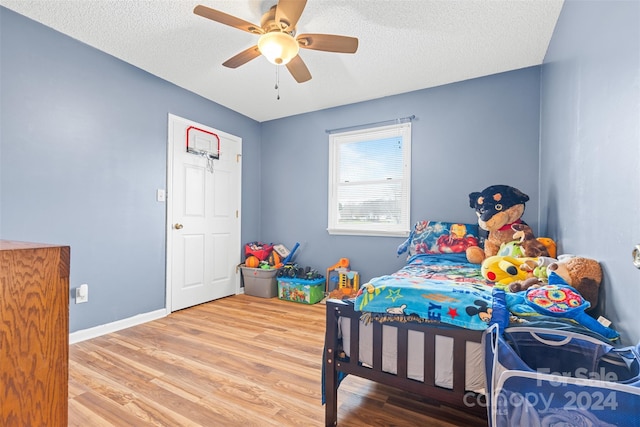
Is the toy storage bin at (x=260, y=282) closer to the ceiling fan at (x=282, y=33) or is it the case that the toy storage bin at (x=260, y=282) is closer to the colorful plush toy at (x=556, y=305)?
the ceiling fan at (x=282, y=33)

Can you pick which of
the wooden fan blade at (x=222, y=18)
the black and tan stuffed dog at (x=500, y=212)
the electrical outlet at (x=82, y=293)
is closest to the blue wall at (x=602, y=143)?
the black and tan stuffed dog at (x=500, y=212)

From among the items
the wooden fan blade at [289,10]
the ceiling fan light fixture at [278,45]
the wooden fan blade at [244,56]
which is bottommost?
the ceiling fan light fixture at [278,45]

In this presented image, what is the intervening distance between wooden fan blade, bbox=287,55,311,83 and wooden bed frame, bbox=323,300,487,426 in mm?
1688

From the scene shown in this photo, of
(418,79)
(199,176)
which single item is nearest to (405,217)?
(418,79)

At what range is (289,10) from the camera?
164cm

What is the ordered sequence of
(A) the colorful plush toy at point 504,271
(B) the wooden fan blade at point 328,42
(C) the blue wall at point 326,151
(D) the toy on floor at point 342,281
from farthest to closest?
(D) the toy on floor at point 342,281, (B) the wooden fan blade at point 328,42, (A) the colorful plush toy at point 504,271, (C) the blue wall at point 326,151

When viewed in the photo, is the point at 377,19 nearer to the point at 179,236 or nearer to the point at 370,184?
the point at 370,184

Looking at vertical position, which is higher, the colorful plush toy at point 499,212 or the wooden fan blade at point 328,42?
the wooden fan blade at point 328,42

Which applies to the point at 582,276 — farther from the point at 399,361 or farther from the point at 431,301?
the point at 399,361

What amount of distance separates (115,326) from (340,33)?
303 centimetres

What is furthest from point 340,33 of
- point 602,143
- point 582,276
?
point 582,276

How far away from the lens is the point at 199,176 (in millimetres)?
3305

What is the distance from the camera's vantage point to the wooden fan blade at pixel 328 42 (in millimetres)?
1821

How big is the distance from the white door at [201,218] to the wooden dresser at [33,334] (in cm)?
256
